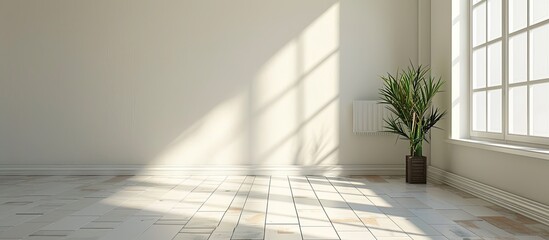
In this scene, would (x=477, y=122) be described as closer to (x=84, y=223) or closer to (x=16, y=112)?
(x=84, y=223)

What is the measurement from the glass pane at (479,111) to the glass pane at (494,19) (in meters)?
0.56

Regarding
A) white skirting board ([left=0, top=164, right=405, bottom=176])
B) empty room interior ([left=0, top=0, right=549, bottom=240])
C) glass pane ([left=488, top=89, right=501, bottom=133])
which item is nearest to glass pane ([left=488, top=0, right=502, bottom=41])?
glass pane ([left=488, top=89, right=501, bottom=133])

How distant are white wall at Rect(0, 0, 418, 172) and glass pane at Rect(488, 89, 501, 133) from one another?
1.66 m

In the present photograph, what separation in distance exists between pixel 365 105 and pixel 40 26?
4021 millimetres

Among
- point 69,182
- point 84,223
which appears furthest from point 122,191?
point 84,223

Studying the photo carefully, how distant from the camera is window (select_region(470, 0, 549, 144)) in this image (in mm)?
3691

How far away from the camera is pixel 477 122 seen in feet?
16.0

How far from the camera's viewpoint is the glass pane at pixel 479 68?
4703 mm

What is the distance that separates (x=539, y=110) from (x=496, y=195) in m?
0.79

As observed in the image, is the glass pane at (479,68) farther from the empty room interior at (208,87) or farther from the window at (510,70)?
the empty room interior at (208,87)

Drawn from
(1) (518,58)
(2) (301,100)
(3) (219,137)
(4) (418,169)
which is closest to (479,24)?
(1) (518,58)

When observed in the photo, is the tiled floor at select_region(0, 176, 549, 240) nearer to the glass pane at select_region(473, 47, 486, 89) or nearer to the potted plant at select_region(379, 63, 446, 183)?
the potted plant at select_region(379, 63, 446, 183)

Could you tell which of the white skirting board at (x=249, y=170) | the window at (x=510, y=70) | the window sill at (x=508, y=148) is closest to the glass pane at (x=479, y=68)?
the window at (x=510, y=70)

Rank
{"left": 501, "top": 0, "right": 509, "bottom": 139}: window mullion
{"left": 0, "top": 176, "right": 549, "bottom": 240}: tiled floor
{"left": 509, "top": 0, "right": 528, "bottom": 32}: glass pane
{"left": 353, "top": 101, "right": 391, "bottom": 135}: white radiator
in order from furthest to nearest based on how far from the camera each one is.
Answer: {"left": 353, "top": 101, "right": 391, "bottom": 135}: white radiator → {"left": 501, "top": 0, "right": 509, "bottom": 139}: window mullion → {"left": 509, "top": 0, "right": 528, "bottom": 32}: glass pane → {"left": 0, "top": 176, "right": 549, "bottom": 240}: tiled floor
